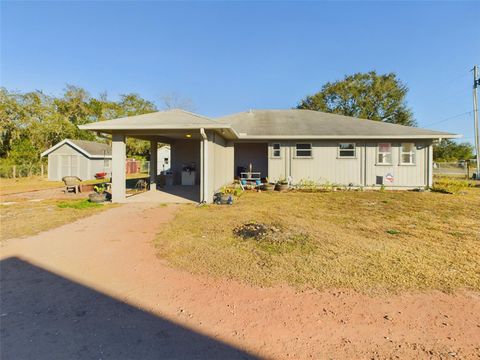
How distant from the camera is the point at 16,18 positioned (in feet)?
36.5

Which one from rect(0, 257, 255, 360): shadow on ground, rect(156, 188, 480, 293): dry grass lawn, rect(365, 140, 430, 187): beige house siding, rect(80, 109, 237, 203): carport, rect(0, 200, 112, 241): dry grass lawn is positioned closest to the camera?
A: rect(0, 257, 255, 360): shadow on ground

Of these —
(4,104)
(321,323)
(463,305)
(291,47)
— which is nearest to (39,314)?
(321,323)

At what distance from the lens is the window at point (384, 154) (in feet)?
44.7

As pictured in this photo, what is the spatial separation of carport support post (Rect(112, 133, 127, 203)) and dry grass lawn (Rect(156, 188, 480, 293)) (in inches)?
123

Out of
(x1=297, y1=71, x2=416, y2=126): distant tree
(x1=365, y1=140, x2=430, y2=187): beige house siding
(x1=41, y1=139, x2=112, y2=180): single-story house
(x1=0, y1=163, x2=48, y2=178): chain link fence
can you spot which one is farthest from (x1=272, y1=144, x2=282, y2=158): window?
(x1=297, y1=71, x2=416, y2=126): distant tree

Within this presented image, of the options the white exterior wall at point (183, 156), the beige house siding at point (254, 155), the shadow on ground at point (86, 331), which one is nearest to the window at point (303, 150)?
the beige house siding at point (254, 155)

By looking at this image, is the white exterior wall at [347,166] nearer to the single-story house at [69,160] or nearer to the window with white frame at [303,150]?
the window with white frame at [303,150]

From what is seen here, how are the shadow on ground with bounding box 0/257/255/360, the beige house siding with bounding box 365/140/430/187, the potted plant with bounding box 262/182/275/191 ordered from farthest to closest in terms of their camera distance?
the potted plant with bounding box 262/182/275/191 < the beige house siding with bounding box 365/140/430/187 < the shadow on ground with bounding box 0/257/255/360

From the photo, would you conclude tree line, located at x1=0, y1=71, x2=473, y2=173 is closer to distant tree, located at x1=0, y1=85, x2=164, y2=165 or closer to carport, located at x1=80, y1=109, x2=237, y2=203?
distant tree, located at x1=0, y1=85, x2=164, y2=165

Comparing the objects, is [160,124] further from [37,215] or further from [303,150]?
[303,150]

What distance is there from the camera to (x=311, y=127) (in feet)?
48.9

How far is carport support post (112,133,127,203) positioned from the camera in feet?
32.2

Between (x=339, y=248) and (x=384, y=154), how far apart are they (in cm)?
1081

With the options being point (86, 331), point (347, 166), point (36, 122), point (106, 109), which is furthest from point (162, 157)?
point (86, 331)
